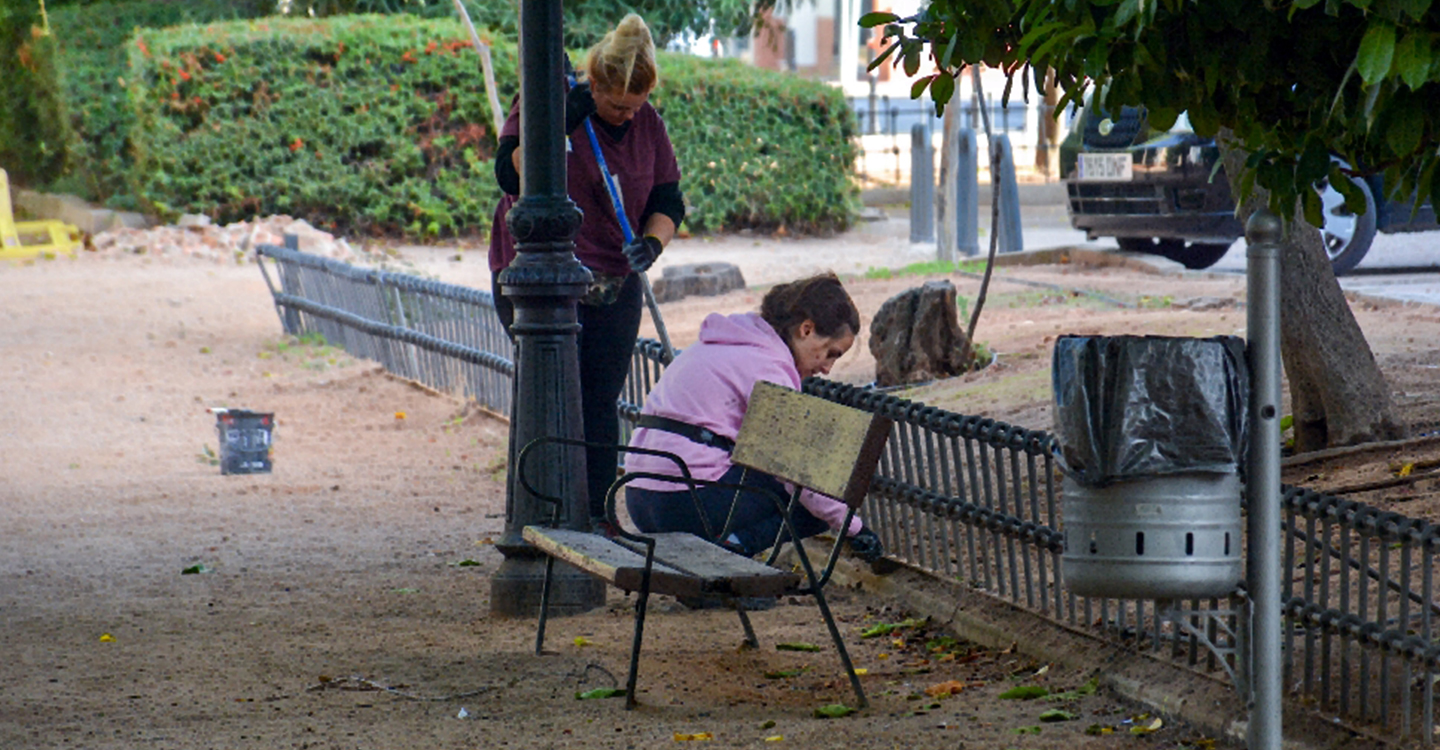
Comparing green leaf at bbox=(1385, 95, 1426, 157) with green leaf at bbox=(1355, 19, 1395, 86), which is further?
green leaf at bbox=(1385, 95, 1426, 157)

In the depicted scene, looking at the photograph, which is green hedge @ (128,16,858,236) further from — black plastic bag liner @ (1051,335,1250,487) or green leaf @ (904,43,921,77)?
black plastic bag liner @ (1051,335,1250,487)

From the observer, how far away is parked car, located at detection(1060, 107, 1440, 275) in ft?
38.9

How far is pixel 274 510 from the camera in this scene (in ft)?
25.8

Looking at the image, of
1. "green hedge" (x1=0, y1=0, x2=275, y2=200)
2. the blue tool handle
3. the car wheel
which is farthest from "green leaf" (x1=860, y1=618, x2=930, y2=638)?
"green hedge" (x1=0, y1=0, x2=275, y2=200)

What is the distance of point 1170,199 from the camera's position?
1246cm

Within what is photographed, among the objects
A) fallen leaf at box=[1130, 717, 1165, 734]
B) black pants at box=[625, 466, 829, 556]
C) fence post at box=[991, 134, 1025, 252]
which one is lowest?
fallen leaf at box=[1130, 717, 1165, 734]

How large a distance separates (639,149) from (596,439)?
104cm

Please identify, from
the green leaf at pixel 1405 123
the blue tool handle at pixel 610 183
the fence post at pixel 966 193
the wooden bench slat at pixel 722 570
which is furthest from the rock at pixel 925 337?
the fence post at pixel 966 193

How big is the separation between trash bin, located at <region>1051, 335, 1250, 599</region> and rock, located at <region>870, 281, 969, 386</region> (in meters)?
5.81

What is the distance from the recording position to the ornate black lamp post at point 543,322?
526 centimetres

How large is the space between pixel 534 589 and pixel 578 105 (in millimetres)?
1668

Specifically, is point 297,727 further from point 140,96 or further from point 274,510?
point 140,96

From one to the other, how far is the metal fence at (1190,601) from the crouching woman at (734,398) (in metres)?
0.34

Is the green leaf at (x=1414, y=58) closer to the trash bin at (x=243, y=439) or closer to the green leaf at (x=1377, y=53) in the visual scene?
the green leaf at (x=1377, y=53)
